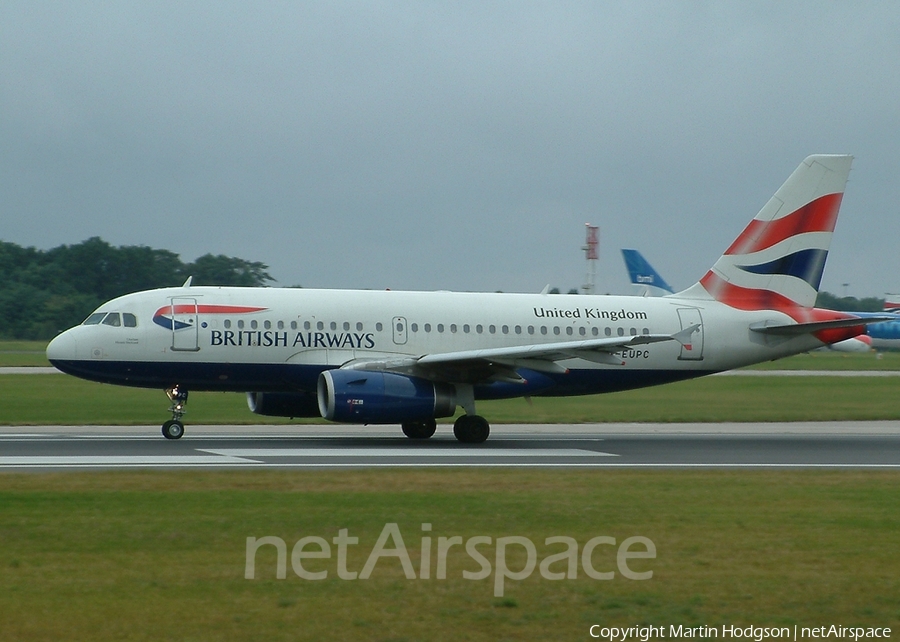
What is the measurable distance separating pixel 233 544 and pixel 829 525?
6.48 m

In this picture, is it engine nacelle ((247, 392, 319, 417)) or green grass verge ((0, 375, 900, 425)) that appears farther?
green grass verge ((0, 375, 900, 425))

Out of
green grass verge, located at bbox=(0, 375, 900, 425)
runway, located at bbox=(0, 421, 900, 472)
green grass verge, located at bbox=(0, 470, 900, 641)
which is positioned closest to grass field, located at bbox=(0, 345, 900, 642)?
green grass verge, located at bbox=(0, 470, 900, 641)

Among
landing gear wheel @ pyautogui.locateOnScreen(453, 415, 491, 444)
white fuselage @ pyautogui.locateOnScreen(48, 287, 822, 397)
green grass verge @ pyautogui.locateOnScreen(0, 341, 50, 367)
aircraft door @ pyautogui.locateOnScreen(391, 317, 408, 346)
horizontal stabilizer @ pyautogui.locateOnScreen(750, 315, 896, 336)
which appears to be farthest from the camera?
green grass verge @ pyautogui.locateOnScreen(0, 341, 50, 367)

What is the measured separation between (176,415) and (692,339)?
39.6 feet

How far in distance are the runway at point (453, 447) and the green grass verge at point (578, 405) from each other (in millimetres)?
2108

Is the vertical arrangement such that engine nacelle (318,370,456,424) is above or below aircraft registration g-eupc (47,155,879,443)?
below

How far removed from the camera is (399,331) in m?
24.8

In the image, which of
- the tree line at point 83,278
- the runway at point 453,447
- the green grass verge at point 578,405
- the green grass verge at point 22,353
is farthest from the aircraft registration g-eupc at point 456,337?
the tree line at point 83,278

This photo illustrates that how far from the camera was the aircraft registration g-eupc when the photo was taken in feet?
75.3

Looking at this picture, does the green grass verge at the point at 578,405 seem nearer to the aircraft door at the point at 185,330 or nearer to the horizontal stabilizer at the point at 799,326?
the horizontal stabilizer at the point at 799,326

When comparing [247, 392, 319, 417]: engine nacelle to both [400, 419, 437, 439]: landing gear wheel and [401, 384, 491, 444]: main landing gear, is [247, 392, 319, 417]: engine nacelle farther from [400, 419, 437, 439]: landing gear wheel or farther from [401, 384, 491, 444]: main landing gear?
[401, 384, 491, 444]: main landing gear

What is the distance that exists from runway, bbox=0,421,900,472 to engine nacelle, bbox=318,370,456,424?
662mm

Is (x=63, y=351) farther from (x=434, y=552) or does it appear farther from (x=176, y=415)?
(x=434, y=552)

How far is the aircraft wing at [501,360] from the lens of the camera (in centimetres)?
2261
